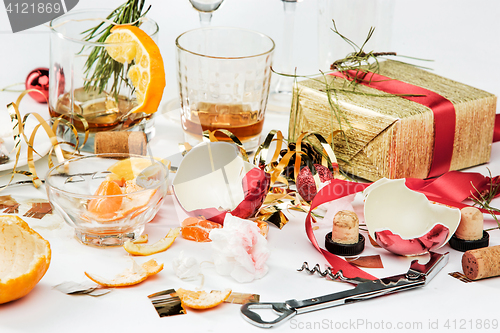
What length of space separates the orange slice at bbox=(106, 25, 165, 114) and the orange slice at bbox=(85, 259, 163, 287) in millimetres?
301

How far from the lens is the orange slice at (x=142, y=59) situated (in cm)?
82

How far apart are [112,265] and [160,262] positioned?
5 centimetres

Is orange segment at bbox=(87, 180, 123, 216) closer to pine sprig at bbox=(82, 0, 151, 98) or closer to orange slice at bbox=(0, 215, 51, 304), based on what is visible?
orange slice at bbox=(0, 215, 51, 304)

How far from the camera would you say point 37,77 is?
1097 mm

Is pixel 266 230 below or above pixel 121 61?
below

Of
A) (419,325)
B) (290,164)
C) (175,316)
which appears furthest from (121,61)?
(419,325)

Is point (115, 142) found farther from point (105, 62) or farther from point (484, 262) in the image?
point (484, 262)

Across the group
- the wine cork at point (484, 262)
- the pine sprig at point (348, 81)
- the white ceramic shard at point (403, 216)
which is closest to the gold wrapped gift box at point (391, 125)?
the pine sprig at point (348, 81)

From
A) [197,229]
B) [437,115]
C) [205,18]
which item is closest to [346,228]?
[197,229]

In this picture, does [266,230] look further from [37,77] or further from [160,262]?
[37,77]

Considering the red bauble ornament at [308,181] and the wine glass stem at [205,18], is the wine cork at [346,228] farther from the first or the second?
the wine glass stem at [205,18]

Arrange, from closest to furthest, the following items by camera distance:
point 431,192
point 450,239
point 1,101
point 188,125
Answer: point 450,239 → point 431,192 → point 188,125 → point 1,101

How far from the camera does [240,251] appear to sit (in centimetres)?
59

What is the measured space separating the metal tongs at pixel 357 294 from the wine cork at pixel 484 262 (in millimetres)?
34
